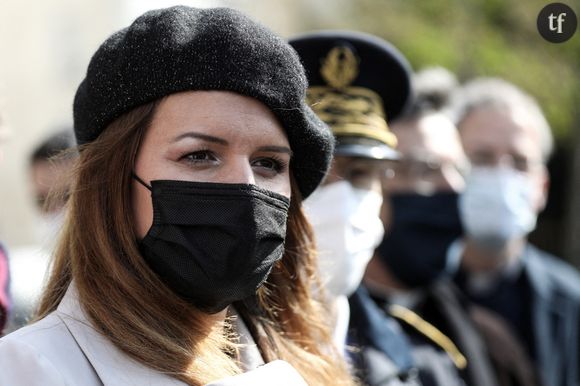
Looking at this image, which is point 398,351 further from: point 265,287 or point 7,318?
point 7,318

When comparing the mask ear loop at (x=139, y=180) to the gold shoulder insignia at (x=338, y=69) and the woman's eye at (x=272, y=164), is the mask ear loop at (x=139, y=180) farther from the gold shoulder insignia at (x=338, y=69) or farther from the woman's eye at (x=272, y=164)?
the gold shoulder insignia at (x=338, y=69)

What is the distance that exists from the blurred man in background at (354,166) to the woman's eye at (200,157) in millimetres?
963

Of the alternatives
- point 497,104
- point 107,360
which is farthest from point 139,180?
point 497,104

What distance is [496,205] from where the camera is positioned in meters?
5.46

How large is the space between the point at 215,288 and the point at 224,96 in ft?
1.57

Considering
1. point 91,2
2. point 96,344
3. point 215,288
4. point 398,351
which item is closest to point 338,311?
point 398,351

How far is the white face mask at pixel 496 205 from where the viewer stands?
5438 mm

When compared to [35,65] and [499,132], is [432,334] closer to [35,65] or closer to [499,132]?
[499,132]

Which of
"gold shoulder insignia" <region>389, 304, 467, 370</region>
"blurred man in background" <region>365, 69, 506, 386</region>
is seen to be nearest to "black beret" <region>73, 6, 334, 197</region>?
"gold shoulder insignia" <region>389, 304, 467, 370</region>

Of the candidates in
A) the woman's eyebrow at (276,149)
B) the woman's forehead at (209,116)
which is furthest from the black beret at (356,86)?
the woman's forehead at (209,116)

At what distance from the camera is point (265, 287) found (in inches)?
111

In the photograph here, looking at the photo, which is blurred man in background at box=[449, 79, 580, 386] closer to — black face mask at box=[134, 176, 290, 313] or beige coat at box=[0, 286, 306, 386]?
black face mask at box=[134, 176, 290, 313]

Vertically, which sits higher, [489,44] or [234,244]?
[234,244]

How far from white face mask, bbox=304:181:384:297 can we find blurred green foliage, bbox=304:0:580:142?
6251 millimetres
